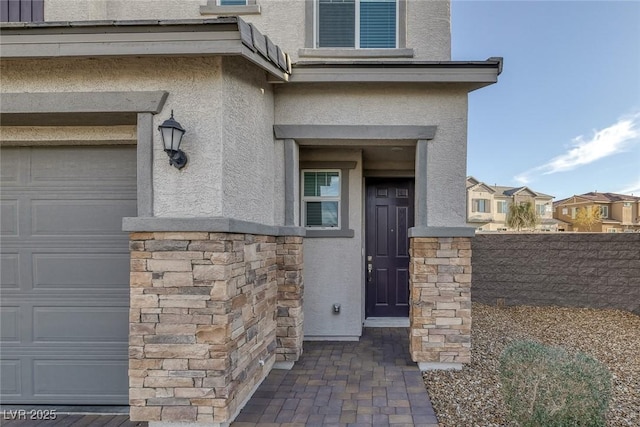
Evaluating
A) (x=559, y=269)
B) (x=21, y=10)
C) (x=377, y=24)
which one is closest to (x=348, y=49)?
(x=377, y=24)

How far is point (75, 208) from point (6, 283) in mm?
1066

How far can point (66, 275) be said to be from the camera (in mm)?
3684

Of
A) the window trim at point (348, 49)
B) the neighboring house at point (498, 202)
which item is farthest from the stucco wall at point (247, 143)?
the neighboring house at point (498, 202)

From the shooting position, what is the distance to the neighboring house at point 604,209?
32.3 metres

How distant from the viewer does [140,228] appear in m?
3.13

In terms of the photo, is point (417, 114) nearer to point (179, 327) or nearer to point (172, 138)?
point (172, 138)

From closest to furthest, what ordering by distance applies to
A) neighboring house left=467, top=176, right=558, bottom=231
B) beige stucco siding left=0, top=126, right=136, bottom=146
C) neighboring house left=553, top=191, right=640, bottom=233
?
beige stucco siding left=0, top=126, right=136, bottom=146, neighboring house left=467, top=176, right=558, bottom=231, neighboring house left=553, top=191, right=640, bottom=233

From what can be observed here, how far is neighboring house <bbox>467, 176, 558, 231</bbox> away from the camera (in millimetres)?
30969

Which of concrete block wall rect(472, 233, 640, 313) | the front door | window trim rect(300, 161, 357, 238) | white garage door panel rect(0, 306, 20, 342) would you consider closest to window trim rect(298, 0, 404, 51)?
window trim rect(300, 161, 357, 238)

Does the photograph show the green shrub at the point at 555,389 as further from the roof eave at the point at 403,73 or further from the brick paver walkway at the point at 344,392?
the roof eave at the point at 403,73

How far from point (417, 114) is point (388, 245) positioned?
9.21 feet

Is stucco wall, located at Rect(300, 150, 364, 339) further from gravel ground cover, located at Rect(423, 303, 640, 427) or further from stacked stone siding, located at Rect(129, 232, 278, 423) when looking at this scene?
stacked stone siding, located at Rect(129, 232, 278, 423)

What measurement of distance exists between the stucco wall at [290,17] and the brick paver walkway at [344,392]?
4043 mm

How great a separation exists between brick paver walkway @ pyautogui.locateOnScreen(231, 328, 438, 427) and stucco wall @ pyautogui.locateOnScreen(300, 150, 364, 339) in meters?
0.38
